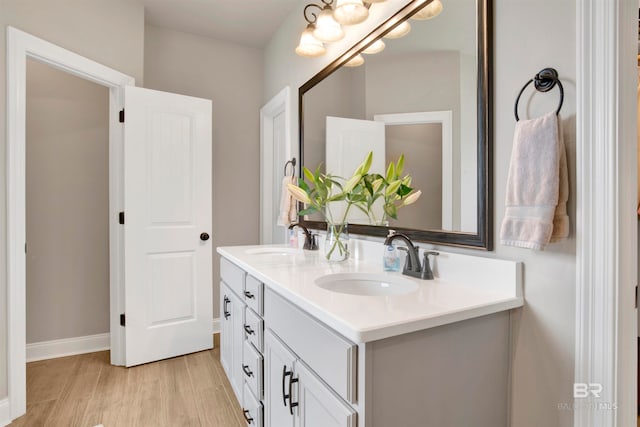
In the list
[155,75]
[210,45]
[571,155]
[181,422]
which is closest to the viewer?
[571,155]

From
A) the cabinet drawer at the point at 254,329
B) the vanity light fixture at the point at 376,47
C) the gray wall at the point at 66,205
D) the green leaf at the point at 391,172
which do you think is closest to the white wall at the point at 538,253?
the green leaf at the point at 391,172

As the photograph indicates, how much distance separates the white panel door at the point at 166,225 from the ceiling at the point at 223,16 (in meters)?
0.68

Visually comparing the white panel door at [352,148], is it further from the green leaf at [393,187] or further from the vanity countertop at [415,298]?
the vanity countertop at [415,298]

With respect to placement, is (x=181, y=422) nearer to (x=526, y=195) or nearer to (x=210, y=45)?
(x=526, y=195)

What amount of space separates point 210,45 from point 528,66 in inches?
111

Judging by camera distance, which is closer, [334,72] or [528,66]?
[528,66]

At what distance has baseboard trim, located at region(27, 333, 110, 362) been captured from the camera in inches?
96.4

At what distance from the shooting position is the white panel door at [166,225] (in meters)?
2.36

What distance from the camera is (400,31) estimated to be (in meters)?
1.49

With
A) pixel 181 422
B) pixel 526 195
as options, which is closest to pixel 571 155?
pixel 526 195

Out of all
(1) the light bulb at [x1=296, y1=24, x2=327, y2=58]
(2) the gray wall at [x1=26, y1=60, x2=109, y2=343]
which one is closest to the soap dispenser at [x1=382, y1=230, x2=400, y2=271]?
(1) the light bulb at [x1=296, y1=24, x2=327, y2=58]

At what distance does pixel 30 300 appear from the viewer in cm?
245

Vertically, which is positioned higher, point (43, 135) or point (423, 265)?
point (43, 135)

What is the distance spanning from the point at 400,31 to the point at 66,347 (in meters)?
3.09
